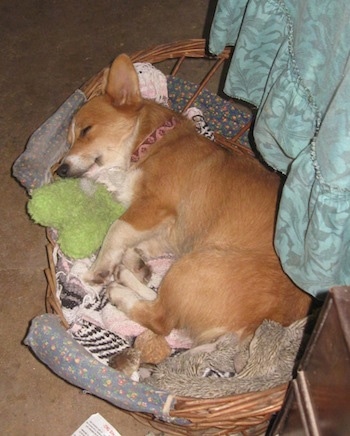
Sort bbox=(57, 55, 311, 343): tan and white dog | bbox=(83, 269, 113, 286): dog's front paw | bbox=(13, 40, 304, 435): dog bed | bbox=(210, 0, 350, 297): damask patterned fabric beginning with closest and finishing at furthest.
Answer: bbox=(210, 0, 350, 297): damask patterned fabric < bbox=(13, 40, 304, 435): dog bed < bbox=(57, 55, 311, 343): tan and white dog < bbox=(83, 269, 113, 286): dog's front paw

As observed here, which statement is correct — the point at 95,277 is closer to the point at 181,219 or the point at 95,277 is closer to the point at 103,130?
the point at 181,219

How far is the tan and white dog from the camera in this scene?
208 cm

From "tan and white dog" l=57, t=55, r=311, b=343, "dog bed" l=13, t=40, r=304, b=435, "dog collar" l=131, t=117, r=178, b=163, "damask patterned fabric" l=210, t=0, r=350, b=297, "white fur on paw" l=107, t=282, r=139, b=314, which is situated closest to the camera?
"damask patterned fabric" l=210, t=0, r=350, b=297

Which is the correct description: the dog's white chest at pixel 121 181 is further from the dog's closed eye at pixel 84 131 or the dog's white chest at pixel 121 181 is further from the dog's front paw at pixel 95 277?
the dog's front paw at pixel 95 277

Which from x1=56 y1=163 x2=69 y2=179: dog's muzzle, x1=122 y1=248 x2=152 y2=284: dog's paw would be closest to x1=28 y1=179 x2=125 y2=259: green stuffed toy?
x1=56 y1=163 x2=69 y2=179: dog's muzzle

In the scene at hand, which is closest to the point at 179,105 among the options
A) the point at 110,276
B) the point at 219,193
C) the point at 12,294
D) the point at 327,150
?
the point at 219,193

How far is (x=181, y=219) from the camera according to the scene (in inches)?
94.1

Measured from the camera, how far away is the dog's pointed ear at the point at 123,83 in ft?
7.68

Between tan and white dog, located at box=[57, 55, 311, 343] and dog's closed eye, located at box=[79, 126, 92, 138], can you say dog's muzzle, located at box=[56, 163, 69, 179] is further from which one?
dog's closed eye, located at box=[79, 126, 92, 138]

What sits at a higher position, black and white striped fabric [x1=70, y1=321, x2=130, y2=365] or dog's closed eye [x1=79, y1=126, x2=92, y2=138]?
dog's closed eye [x1=79, y1=126, x2=92, y2=138]

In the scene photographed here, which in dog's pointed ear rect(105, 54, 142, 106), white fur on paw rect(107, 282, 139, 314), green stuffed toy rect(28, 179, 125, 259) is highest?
dog's pointed ear rect(105, 54, 142, 106)

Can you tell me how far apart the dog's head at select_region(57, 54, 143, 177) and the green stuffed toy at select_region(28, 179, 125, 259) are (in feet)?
0.28

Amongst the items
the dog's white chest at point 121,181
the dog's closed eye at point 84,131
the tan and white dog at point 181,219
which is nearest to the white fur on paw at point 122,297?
the tan and white dog at point 181,219

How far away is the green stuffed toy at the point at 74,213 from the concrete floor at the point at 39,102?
54 centimetres
